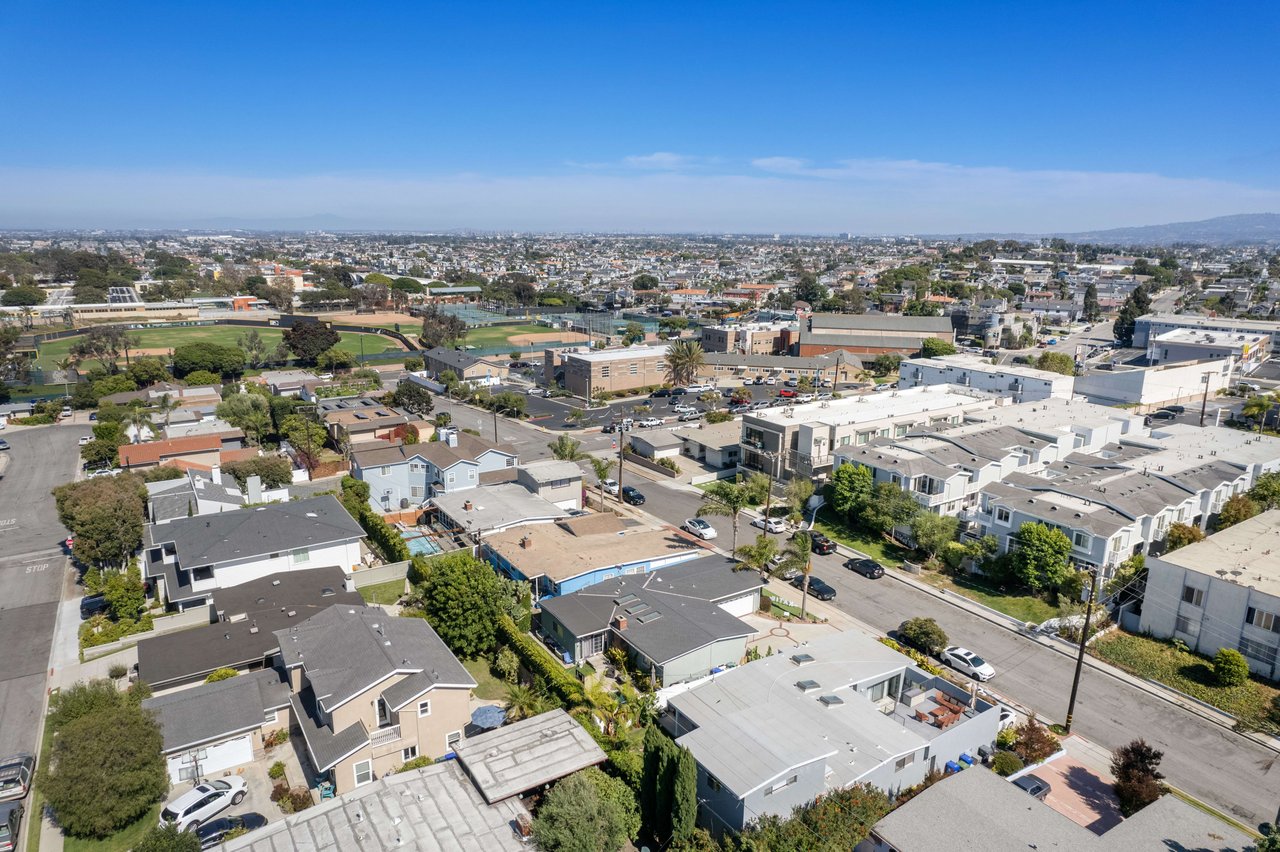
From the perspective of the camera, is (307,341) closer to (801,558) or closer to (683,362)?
(683,362)

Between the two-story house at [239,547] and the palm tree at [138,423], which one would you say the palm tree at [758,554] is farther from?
the palm tree at [138,423]

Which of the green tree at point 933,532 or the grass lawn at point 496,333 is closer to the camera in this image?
the green tree at point 933,532

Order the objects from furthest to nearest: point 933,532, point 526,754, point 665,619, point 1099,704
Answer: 1. point 933,532
2. point 665,619
3. point 1099,704
4. point 526,754

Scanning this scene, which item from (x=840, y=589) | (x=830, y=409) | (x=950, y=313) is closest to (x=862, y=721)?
(x=840, y=589)

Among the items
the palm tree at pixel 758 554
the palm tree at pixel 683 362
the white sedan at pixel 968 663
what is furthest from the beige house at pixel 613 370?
the white sedan at pixel 968 663

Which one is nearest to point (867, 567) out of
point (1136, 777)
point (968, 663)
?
point (968, 663)

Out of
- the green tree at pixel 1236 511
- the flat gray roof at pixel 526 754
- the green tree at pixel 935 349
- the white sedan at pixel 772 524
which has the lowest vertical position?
the white sedan at pixel 772 524
